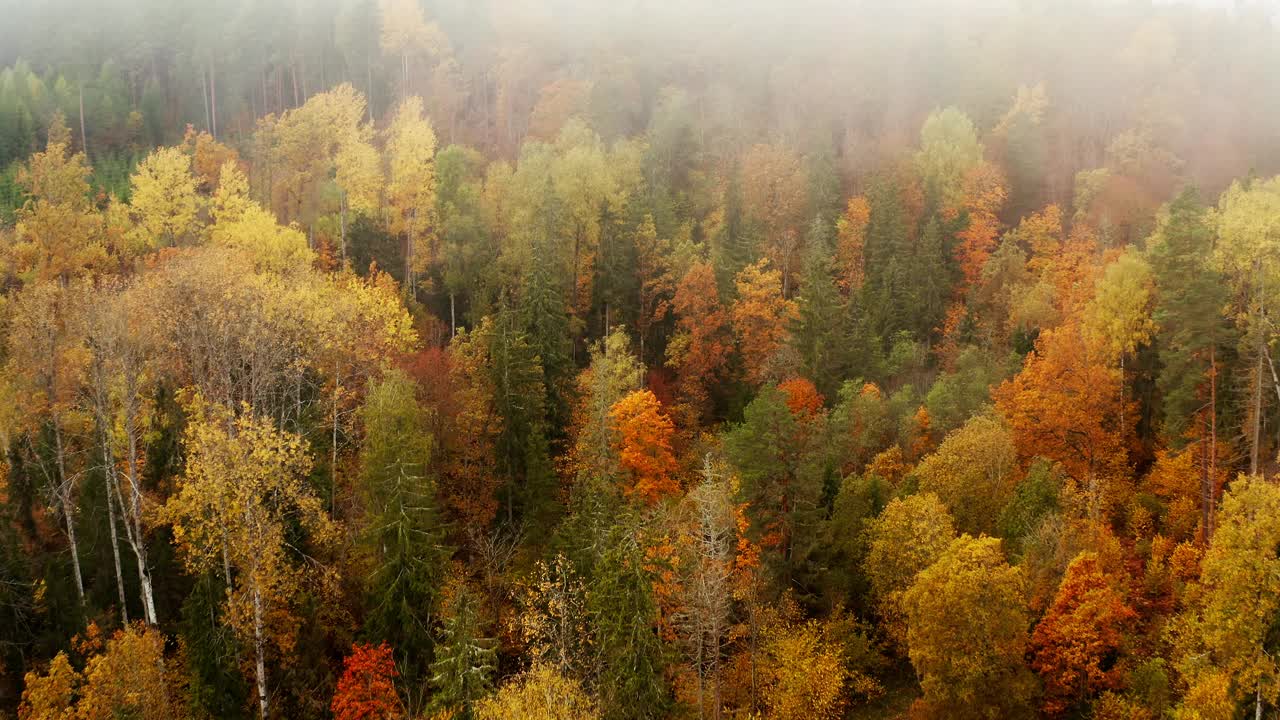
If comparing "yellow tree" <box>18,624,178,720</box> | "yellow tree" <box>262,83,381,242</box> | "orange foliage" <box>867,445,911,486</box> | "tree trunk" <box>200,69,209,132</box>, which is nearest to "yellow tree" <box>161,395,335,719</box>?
"yellow tree" <box>18,624,178,720</box>

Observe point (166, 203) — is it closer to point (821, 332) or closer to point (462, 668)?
point (462, 668)

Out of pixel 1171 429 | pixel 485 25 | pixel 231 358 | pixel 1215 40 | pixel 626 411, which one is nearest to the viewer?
pixel 231 358

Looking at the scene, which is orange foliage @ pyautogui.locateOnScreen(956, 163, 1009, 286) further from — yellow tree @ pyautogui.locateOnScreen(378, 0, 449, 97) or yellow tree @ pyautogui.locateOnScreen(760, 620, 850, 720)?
yellow tree @ pyautogui.locateOnScreen(378, 0, 449, 97)

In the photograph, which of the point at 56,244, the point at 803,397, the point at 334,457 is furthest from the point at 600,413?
the point at 56,244

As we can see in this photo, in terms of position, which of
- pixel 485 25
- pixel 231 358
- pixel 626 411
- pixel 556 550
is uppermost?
pixel 485 25

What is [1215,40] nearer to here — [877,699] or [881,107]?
[881,107]

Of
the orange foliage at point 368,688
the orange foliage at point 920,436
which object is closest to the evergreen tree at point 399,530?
the orange foliage at point 368,688

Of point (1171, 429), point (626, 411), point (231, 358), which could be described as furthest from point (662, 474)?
point (1171, 429)
